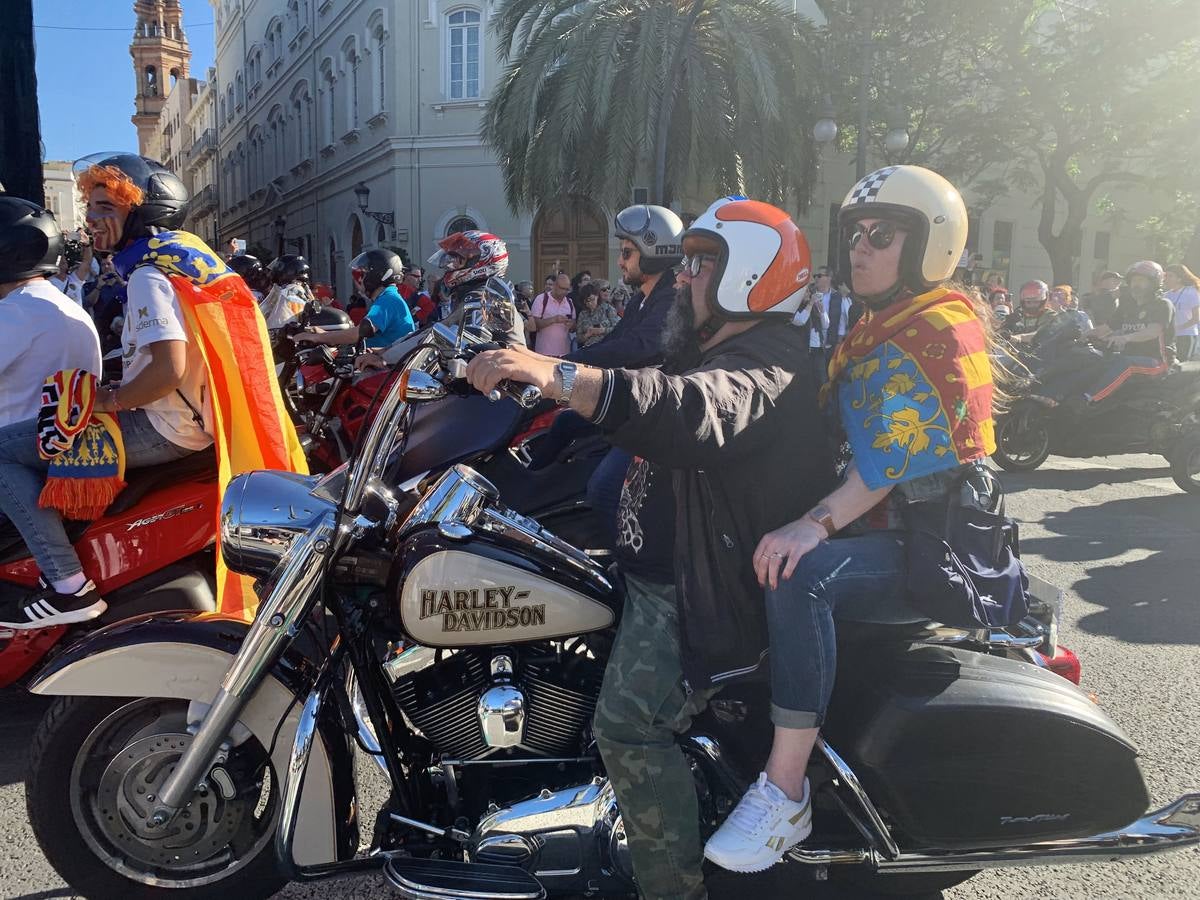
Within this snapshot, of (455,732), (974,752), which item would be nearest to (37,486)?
(455,732)

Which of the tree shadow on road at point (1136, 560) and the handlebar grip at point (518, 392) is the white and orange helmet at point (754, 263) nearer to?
the handlebar grip at point (518, 392)

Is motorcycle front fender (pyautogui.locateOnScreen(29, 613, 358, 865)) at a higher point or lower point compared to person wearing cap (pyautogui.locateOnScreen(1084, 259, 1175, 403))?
lower

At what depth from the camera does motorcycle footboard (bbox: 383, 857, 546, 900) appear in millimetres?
2119

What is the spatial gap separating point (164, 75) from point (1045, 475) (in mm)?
98367

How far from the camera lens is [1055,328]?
8.99 m

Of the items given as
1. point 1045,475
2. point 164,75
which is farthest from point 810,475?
point 164,75

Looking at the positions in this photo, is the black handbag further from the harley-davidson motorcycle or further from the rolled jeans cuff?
the rolled jeans cuff

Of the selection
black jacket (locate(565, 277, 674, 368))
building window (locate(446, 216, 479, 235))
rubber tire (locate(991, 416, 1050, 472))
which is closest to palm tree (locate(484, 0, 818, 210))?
building window (locate(446, 216, 479, 235))

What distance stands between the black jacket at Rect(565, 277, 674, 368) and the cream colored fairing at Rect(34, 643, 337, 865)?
78.3 inches

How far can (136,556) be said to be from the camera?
3391 millimetres

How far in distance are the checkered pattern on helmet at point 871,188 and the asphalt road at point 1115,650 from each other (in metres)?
1.43

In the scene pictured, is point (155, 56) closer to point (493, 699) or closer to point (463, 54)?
point (463, 54)

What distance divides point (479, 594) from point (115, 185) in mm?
2215

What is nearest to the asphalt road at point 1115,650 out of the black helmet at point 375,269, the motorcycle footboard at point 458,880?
the motorcycle footboard at point 458,880
